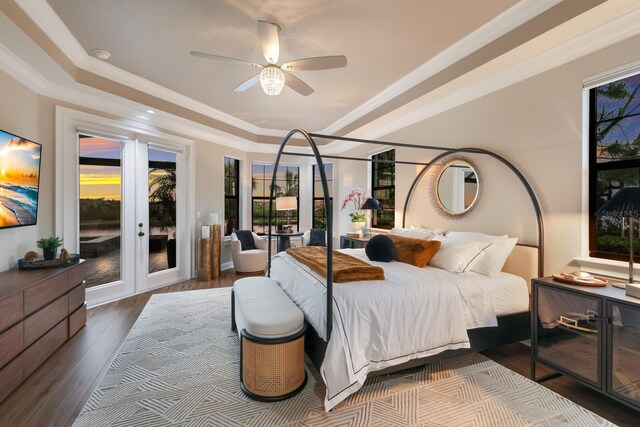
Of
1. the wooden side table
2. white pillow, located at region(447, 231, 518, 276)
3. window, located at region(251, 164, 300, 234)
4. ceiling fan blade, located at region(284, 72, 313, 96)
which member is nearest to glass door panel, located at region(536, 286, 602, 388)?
white pillow, located at region(447, 231, 518, 276)

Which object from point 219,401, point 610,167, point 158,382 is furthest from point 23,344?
point 610,167

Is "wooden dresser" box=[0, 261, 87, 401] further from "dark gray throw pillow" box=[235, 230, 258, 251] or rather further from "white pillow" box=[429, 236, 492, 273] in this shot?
"white pillow" box=[429, 236, 492, 273]

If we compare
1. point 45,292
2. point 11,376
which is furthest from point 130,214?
point 11,376

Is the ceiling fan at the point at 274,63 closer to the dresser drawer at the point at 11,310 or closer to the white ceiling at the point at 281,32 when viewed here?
the white ceiling at the point at 281,32

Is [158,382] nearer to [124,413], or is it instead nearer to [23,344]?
[124,413]

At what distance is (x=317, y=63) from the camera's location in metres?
2.65

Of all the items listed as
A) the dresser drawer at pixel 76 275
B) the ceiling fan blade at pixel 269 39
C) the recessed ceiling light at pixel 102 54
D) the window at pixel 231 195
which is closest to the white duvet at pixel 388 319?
the ceiling fan blade at pixel 269 39

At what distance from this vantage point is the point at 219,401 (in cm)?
212

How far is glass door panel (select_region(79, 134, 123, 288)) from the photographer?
3.96 metres

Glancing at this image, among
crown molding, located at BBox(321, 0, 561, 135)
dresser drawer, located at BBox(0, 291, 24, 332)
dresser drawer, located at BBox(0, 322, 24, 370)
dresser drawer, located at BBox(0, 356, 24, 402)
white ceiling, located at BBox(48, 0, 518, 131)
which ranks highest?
white ceiling, located at BBox(48, 0, 518, 131)

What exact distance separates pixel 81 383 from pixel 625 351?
3875 millimetres

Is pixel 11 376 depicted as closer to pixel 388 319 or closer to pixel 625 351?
pixel 388 319

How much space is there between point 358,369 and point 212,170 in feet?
16.3

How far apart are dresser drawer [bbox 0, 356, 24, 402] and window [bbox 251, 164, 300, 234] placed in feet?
16.3
